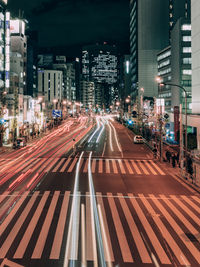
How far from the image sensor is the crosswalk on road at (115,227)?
1137 centimetres

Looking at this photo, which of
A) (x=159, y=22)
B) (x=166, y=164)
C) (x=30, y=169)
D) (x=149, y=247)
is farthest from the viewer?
(x=159, y=22)

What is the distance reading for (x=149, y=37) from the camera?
15638cm

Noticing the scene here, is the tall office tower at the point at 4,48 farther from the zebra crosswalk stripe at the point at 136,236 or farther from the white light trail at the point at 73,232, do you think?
the zebra crosswalk stripe at the point at 136,236

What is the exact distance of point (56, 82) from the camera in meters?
192

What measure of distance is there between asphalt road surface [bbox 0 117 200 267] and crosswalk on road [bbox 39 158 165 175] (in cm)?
54

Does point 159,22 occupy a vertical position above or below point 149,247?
above

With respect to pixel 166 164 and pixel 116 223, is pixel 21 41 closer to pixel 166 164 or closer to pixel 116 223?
pixel 166 164

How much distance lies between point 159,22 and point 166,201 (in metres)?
153

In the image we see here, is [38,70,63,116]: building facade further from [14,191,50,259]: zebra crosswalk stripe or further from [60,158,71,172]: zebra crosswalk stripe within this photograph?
[14,191,50,259]: zebra crosswalk stripe

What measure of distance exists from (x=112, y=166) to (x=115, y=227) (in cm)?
1860

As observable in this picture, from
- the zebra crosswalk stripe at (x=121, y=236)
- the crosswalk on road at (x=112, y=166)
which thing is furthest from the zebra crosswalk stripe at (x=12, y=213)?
the crosswalk on road at (x=112, y=166)

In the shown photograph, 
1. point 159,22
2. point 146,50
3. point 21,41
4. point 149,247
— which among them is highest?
point 159,22

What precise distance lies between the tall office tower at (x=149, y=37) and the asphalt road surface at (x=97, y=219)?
13058cm

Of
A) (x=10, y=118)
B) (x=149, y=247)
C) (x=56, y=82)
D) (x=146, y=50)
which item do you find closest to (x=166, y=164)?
(x=149, y=247)
